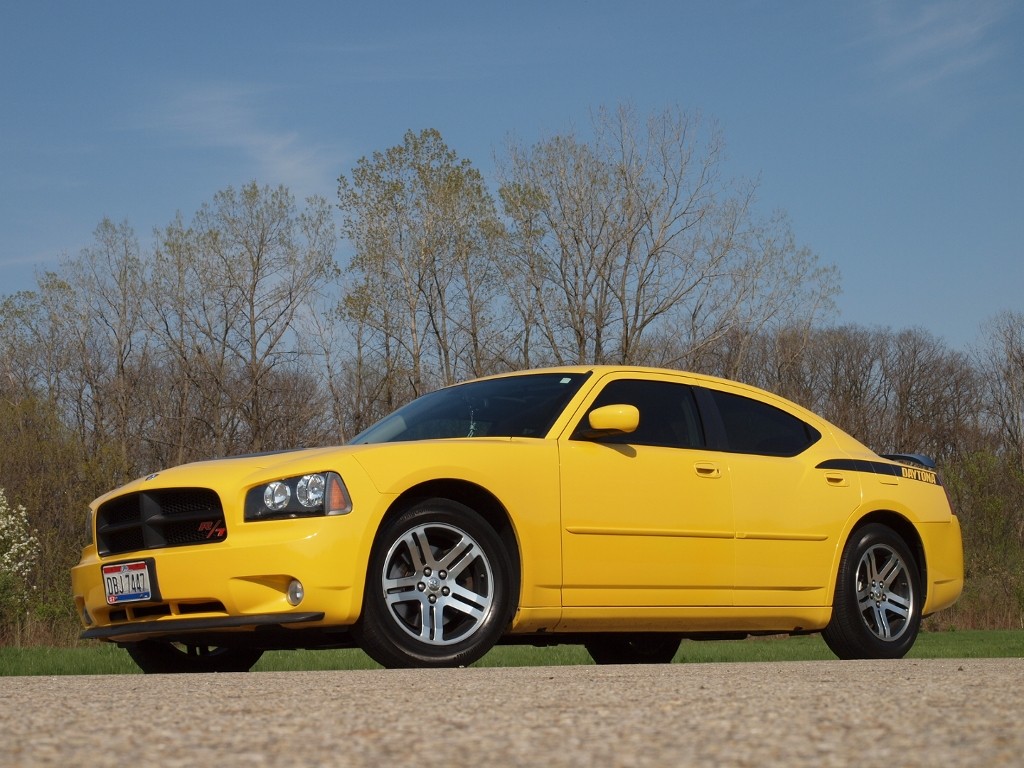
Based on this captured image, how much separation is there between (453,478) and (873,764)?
3.93 meters

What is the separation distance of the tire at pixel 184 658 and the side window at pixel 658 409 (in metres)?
2.61

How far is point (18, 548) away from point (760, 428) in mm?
26127

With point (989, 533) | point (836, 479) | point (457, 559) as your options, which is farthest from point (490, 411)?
point (989, 533)

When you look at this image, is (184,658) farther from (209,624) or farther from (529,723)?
(529,723)

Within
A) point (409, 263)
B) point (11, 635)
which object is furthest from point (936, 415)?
point (11, 635)

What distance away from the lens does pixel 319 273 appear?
148 ft

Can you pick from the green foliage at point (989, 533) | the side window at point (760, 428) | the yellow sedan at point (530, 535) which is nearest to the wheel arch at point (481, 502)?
the yellow sedan at point (530, 535)

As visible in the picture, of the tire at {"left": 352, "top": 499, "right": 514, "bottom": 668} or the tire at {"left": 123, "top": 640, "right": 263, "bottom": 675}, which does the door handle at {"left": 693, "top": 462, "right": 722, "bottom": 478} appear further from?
the tire at {"left": 123, "top": 640, "right": 263, "bottom": 675}

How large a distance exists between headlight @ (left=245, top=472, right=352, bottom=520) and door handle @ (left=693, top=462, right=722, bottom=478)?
2.25 meters

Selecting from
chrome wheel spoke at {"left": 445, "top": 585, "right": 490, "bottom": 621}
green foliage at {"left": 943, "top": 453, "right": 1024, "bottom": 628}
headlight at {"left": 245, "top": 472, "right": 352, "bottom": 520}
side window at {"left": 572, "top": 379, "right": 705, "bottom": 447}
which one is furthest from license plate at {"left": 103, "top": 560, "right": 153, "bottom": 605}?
green foliage at {"left": 943, "top": 453, "right": 1024, "bottom": 628}

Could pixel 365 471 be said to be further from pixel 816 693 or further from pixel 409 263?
pixel 409 263

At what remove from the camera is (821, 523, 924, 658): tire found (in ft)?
26.0

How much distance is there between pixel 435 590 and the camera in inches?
244

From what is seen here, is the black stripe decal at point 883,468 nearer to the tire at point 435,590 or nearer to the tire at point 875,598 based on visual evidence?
the tire at point 875,598
